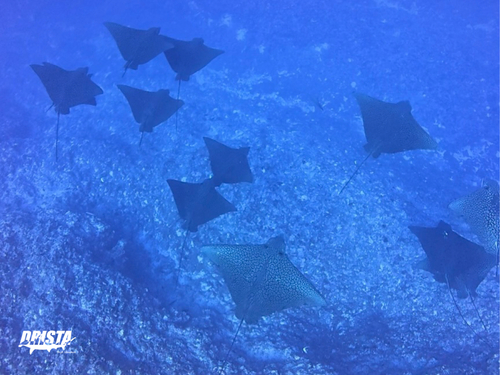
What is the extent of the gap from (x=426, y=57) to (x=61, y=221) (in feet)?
34.7

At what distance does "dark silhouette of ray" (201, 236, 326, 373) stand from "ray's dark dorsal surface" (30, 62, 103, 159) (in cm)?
431

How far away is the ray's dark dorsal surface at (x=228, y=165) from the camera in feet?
17.4

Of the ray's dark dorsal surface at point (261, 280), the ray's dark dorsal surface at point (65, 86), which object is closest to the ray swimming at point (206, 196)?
the ray's dark dorsal surface at point (261, 280)

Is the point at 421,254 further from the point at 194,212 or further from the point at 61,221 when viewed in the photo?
the point at 61,221

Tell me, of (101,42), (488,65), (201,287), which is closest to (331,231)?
(201,287)

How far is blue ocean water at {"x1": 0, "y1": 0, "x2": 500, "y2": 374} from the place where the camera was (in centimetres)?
454

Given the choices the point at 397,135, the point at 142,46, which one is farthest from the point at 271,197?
the point at 142,46

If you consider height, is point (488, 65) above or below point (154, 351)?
above

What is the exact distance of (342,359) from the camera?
455 centimetres

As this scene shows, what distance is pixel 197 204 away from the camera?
4.76 meters

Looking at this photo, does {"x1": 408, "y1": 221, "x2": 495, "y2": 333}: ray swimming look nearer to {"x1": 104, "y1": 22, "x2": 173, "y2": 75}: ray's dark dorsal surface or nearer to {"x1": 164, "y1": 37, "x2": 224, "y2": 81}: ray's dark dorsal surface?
{"x1": 164, "y1": 37, "x2": 224, "y2": 81}: ray's dark dorsal surface

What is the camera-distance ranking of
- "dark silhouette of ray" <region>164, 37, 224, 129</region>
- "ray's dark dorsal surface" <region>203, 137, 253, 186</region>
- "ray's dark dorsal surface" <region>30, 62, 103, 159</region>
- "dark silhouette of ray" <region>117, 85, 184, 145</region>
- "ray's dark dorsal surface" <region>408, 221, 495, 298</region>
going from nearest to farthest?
"ray's dark dorsal surface" <region>408, 221, 495, 298</region> → "ray's dark dorsal surface" <region>203, 137, 253, 186</region> → "dark silhouette of ray" <region>117, 85, 184, 145</region> → "ray's dark dorsal surface" <region>30, 62, 103, 159</region> → "dark silhouette of ray" <region>164, 37, 224, 129</region>

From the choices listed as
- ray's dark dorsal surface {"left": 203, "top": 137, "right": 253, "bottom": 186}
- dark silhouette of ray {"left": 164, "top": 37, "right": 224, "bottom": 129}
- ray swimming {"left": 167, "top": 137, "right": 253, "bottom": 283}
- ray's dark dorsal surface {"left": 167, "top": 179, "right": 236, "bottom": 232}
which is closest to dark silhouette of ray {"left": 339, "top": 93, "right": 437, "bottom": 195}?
ray's dark dorsal surface {"left": 203, "top": 137, "right": 253, "bottom": 186}

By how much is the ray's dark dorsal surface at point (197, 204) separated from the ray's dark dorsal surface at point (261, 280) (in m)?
0.68
